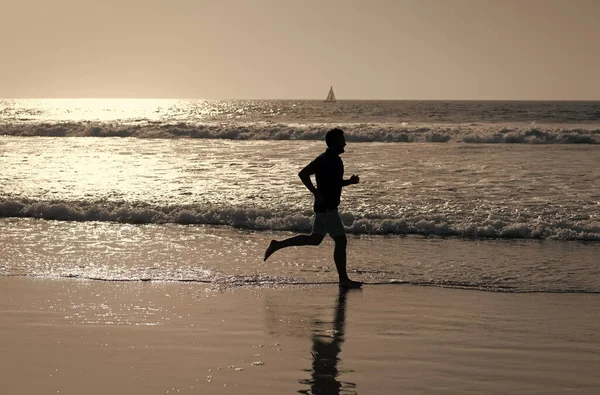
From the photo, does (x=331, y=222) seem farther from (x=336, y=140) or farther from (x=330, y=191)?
(x=336, y=140)

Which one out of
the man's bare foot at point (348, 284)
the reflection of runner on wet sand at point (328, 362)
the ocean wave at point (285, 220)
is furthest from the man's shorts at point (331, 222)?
the ocean wave at point (285, 220)

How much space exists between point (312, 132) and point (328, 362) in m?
31.3

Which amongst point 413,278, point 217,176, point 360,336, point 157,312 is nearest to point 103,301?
point 157,312

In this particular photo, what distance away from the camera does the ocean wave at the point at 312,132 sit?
33.3m

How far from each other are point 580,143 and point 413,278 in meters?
23.7

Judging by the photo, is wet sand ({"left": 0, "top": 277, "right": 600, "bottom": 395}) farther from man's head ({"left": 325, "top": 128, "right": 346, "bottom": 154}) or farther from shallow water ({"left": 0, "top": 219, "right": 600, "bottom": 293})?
man's head ({"left": 325, "top": 128, "right": 346, "bottom": 154})

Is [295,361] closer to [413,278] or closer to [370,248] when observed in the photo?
[413,278]

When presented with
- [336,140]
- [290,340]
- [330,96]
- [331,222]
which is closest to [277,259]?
[331,222]

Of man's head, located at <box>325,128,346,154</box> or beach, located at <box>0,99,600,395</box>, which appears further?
man's head, located at <box>325,128,346,154</box>

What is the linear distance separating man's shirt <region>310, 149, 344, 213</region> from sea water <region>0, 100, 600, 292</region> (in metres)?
1.05

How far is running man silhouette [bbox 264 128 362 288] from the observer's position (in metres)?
9.06

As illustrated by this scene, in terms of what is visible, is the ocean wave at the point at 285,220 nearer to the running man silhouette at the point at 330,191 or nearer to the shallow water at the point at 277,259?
the shallow water at the point at 277,259

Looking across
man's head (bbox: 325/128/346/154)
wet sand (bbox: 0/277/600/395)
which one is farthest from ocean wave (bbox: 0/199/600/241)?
man's head (bbox: 325/128/346/154)

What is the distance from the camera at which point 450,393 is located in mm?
5520
